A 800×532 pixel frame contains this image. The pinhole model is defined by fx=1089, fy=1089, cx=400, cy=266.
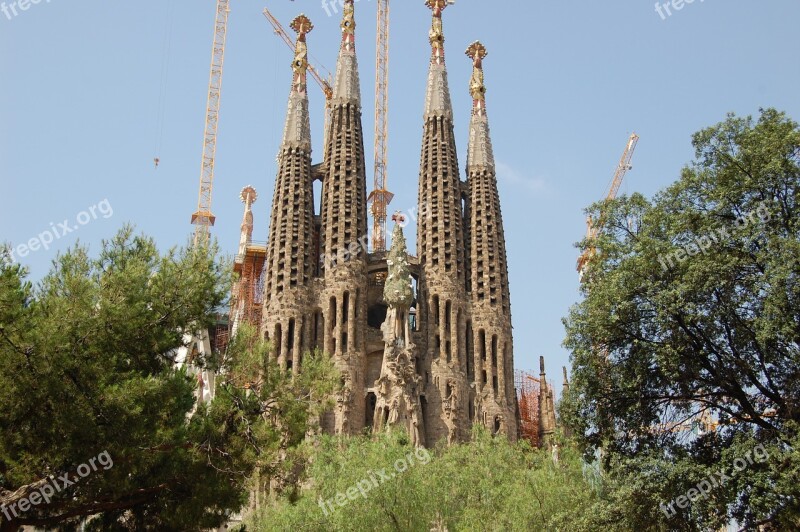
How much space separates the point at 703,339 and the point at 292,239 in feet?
110

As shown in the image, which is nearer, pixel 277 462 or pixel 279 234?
pixel 277 462

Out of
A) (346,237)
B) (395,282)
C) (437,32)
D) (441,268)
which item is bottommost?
(395,282)

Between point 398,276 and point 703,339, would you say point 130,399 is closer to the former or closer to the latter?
point 703,339

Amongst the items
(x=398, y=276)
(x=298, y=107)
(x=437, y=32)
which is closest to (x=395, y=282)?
(x=398, y=276)

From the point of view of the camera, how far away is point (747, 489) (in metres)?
19.8

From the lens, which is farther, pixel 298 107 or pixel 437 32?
pixel 437 32

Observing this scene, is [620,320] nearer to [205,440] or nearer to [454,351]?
[205,440]

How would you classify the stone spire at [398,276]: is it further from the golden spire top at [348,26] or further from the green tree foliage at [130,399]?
the green tree foliage at [130,399]

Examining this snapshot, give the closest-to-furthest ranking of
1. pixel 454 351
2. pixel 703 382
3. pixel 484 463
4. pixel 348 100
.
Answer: pixel 703 382 < pixel 484 463 < pixel 454 351 < pixel 348 100

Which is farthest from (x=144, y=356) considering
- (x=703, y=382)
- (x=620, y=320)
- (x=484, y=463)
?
(x=484, y=463)

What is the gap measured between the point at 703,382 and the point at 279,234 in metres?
33.8

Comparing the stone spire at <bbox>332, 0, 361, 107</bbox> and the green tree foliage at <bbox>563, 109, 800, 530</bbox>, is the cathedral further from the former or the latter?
the green tree foliage at <bbox>563, 109, 800, 530</bbox>

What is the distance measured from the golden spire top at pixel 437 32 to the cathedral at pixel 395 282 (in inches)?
33.0

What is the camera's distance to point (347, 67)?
57.5 meters
